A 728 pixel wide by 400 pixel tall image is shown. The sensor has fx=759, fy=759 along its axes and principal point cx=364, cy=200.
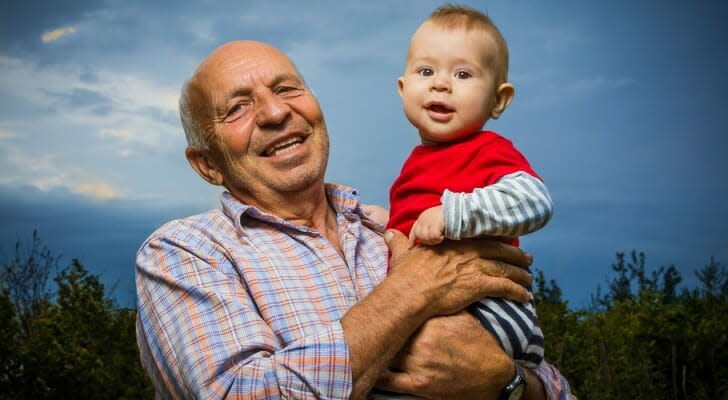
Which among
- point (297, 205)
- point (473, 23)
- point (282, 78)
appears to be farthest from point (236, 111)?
point (473, 23)

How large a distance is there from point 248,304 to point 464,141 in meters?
0.97

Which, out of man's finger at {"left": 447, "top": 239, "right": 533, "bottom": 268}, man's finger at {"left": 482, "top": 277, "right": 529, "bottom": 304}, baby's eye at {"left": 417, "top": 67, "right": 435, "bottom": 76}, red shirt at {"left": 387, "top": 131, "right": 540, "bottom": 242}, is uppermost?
baby's eye at {"left": 417, "top": 67, "right": 435, "bottom": 76}

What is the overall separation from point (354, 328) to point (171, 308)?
0.68 m

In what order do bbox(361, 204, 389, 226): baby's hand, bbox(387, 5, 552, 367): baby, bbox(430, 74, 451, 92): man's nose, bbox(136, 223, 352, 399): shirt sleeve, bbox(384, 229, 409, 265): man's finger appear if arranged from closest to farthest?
bbox(136, 223, 352, 399): shirt sleeve
bbox(387, 5, 552, 367): baby
bbox(430, 74, 451, 92): man's nose
bbox(384, 229, 409, 265): man's finger
bbox(361, 204, 389, 226): baby's hand

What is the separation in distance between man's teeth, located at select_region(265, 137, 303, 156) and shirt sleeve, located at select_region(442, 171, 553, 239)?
96 centimetres

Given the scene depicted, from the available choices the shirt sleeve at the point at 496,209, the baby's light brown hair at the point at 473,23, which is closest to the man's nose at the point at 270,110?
the baby's light brown hair at the point at 473,23

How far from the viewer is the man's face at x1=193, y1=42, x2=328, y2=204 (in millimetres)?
3197

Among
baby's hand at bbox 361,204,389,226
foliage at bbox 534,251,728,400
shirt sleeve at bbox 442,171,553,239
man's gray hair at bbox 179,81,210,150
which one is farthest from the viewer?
foliage at bbox 534,251,728,400

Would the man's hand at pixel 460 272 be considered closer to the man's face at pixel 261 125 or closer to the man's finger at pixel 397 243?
the man's finger at pixel 397 243

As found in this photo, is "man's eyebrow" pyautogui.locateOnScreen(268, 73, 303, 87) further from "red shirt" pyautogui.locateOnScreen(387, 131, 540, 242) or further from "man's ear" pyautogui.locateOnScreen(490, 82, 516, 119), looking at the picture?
"man's ear" pyautogui.locateOnScreen(490, 82, 516, 119)

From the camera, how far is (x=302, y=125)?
3.26m

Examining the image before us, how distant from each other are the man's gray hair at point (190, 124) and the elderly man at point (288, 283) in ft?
0.04

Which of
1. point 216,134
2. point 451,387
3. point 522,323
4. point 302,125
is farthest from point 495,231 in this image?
point 216,134

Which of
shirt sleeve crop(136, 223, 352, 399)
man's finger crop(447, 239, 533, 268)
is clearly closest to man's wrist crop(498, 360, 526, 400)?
man's finger crop(447, 239, 533, 268)
